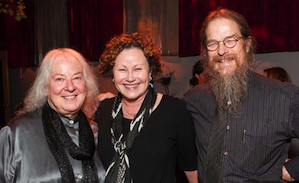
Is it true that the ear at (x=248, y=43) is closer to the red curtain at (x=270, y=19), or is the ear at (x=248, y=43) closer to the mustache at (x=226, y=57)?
the mustache at (x=226, y=57)

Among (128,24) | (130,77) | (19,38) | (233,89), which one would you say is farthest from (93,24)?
(233,89)

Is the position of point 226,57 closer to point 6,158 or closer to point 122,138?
point 122,138

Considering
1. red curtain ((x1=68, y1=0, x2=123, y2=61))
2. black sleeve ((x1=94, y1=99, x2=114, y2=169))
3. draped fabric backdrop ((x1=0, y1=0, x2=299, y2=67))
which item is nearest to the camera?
black sleeve ((x1=94, y1=99, x2=114, y2=169))

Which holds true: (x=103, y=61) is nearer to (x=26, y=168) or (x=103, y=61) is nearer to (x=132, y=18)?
(x=26, y=168)

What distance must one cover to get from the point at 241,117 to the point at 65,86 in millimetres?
1063

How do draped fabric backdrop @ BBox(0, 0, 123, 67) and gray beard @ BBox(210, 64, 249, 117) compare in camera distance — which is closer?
gray beard @ BBox(210, 64, 249, 117)

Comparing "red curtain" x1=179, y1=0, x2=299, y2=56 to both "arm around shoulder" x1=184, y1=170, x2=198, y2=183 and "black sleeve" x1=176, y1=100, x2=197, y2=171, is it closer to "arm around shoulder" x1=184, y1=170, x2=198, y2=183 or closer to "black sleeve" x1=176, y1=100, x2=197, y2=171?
"black sleeve" x1=176, y1=100, x2=197, y2=171

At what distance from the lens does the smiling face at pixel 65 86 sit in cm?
186

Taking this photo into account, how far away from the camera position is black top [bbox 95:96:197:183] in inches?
80.0

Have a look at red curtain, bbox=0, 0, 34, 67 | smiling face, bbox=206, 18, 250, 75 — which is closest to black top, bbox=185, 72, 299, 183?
smiling face, bbox=206, 18, 250, 75

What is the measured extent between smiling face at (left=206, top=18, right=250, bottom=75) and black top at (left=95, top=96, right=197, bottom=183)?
439 millimetres

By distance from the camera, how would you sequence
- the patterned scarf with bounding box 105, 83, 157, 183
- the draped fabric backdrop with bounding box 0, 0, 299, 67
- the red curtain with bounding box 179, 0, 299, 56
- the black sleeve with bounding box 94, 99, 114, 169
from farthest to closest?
the draped fabric backdrop with bounding box 0, 0, 299, 67 < the red curtain with bounding box 179, 0, 299, 56 < the black sleeve with bounding box 94, 99, 114, 169 < the patterned scarf with bounding box 105, 83, 157, 183

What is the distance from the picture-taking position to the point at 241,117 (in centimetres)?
180

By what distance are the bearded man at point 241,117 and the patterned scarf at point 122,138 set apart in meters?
0.40
